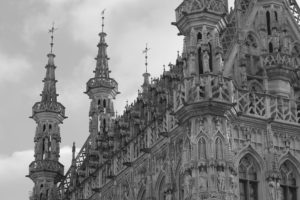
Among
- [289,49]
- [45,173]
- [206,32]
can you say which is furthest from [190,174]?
[45,173]

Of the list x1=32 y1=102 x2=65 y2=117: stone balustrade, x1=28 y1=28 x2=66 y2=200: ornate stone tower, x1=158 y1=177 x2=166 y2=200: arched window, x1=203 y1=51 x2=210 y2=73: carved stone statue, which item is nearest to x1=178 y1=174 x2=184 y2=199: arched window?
x1=158 y1=177 x2=166 y2=200: arched window

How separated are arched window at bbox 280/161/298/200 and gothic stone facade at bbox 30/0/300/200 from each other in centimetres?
4

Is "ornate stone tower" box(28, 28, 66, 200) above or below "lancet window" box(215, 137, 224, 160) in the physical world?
above

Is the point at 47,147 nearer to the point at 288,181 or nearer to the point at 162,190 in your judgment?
the point at 162,190

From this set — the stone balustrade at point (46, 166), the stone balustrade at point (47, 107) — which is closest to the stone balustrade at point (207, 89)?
the stone balustrade at point (46, 166)

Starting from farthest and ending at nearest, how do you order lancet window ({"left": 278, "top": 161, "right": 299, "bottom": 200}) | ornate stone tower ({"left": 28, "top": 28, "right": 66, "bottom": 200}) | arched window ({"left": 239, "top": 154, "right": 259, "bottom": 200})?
ornate stone tower ({"left": 28, "top": 28, "right": 66, "bottom": 200}), lancet window ({"left": 278, "top": 161, "right": 299, "bottom": 200}), arched window ({"left": 239, "top": 154, "right": 259, "bottom": 200})

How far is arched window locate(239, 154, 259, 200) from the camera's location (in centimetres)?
3416

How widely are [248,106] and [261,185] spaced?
11.1 feet

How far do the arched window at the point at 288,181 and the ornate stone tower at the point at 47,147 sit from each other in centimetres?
2180

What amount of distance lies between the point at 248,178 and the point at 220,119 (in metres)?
2.97

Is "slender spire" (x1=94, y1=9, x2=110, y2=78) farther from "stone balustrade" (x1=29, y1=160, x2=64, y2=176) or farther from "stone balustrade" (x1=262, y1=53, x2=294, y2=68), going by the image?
"stone balustrade" (x1=262, y1=53, x2=294, y2=68)

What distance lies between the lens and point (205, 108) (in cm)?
3300

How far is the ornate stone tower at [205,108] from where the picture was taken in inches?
1267

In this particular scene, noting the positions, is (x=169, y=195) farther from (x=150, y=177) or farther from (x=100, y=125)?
(x=100, y=125)
